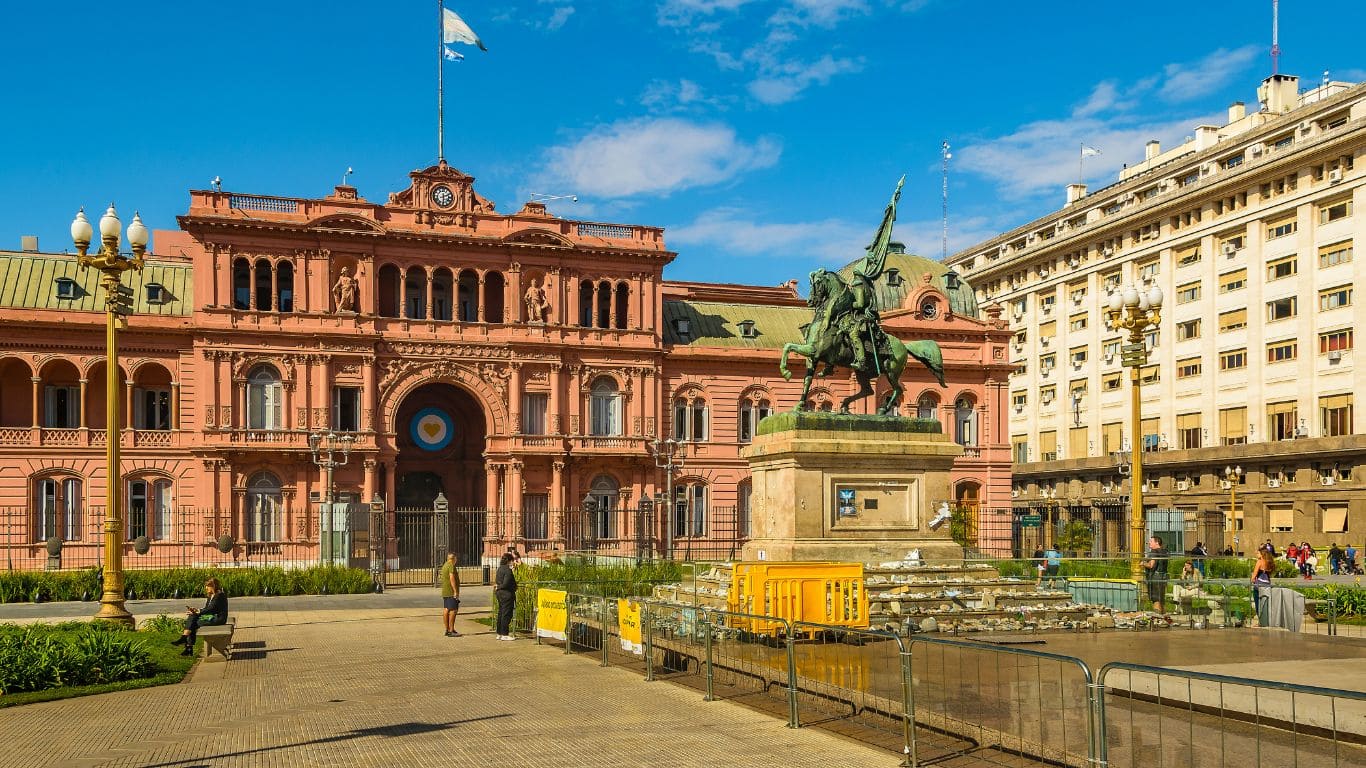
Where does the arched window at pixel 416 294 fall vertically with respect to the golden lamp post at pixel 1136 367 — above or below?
above

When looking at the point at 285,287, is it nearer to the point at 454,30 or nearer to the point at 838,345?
the point at 454,30

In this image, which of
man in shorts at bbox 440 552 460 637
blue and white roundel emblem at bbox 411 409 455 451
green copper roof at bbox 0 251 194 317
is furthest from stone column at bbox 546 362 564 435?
man in shorts at bbox 440 552 460 637

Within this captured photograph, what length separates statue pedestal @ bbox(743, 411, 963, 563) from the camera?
70.3ft

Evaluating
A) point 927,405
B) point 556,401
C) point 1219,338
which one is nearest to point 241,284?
point 556,401

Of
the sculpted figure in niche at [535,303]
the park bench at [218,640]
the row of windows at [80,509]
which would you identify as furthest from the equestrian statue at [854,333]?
the row of windows at [80,509]

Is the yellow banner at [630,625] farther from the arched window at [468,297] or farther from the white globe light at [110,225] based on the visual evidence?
the arched window at [468,297]

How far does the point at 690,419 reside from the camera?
56.9m

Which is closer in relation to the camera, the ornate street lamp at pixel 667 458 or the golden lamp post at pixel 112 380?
the golden lamp post at pixel 112 380

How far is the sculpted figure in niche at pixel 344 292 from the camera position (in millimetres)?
51094

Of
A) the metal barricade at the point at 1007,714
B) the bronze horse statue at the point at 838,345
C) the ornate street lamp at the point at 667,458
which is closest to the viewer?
the metal barricade at the point at 1007,714

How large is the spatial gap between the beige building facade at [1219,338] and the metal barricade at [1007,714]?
3582 cm

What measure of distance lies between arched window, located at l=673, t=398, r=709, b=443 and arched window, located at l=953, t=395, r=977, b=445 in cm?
1292

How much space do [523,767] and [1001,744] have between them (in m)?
4.34

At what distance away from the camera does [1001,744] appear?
11.1 m
